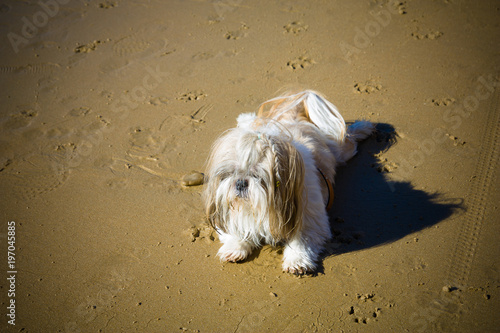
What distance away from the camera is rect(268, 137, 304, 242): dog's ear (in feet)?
7.87

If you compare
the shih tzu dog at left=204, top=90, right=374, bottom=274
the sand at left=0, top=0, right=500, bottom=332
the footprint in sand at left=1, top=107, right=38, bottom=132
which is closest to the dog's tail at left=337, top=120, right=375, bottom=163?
the sand at left=0, top=0, right=500, bottom=332

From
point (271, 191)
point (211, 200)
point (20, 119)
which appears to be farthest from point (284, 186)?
point (20, 119)

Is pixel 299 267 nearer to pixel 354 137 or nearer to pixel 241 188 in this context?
pixel 241 188

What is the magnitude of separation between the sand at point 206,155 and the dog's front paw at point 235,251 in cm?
8

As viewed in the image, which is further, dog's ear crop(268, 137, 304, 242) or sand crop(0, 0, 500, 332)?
sand crop(0, 0, 500, 332)

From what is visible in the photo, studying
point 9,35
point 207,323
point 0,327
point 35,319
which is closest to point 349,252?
point 207,323

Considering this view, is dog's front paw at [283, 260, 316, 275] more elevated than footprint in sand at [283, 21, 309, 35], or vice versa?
footprint in sand at [283, 21, 309, 35]

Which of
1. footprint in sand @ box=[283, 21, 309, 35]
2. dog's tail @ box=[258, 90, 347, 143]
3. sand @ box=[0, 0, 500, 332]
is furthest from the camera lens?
footprint in sand @ box=[283, 21, 309, 35]

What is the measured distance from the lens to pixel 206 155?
3.97 meters

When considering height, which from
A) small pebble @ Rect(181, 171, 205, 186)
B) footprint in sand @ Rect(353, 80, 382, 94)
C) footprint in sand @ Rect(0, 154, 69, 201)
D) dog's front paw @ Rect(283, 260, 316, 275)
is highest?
footprint in sand @ Rect(353, 80, 382, 94)

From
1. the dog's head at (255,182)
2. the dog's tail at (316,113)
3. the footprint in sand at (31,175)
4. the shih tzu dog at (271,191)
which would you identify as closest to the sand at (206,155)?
the footprint in sand at (31,175)

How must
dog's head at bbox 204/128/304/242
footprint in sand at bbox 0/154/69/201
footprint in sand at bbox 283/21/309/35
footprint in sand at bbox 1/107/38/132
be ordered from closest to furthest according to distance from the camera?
dog's head at bbox 204/128/304/242 < footprint in sand at bbox 0/154/69/201 < footprint in sand at bbox 1/107/38/132 < footprint in sand at bbox 283/21/309/35

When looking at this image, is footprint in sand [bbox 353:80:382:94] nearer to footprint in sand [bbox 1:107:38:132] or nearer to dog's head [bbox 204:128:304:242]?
dog's head [bbox 204:128:304:242]

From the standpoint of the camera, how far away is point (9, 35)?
6.15 metres
